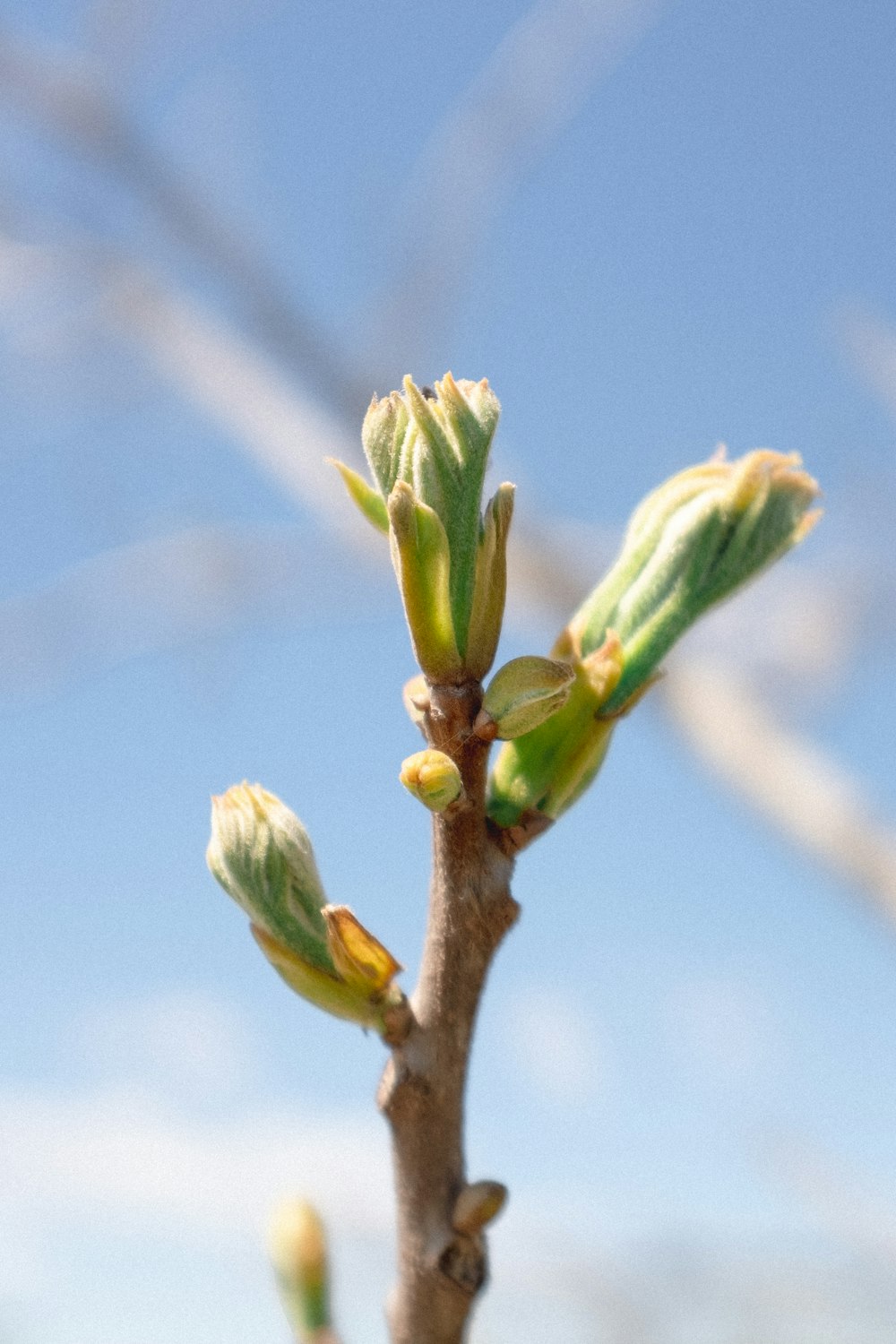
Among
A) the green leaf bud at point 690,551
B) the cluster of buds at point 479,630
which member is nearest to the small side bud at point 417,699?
the cluster of buds at point 479,630

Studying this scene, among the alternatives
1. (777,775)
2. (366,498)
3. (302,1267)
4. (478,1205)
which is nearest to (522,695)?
(366,498)

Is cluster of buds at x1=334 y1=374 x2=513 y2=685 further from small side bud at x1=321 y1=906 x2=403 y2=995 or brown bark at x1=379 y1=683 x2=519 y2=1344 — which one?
small side bud at x1=321 y1=906 x2=403 y2=995

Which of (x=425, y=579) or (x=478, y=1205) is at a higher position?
(x=425, y=579)

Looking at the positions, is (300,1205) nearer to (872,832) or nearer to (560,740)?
(560,740)

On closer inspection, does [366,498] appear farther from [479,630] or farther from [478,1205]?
[478,1205]

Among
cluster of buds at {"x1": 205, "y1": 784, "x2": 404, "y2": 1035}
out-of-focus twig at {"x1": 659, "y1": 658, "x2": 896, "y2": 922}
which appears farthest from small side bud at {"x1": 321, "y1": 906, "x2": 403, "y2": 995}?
out-of-focus twig at {"x1": 659, "y1": 658, "x2": 896, "y2": 922}
